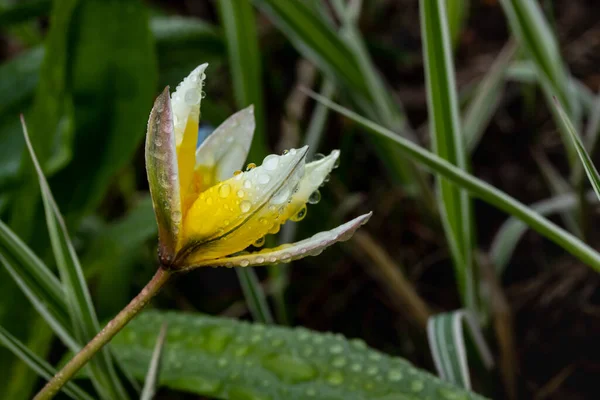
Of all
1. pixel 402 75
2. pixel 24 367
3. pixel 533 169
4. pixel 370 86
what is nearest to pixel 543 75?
pixel 370 86

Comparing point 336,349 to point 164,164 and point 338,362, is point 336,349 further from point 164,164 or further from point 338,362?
point 164,164

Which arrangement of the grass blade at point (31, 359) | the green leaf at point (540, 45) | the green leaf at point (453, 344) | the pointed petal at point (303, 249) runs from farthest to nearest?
the green leaf at point (540, 45) < the green leaf at point (453, 344) < the grass blade at point (31, 359) < the pointed petal at point (303, 249)

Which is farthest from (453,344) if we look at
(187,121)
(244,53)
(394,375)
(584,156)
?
(244,53)

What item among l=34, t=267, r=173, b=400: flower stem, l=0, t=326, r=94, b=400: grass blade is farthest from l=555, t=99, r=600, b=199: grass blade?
l=0, t=326, r=94, b=400: grass blade

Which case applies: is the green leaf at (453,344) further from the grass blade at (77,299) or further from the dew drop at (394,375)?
the grass blade at (77,299)

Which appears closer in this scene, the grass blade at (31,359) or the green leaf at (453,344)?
the grass blade at (31,359)

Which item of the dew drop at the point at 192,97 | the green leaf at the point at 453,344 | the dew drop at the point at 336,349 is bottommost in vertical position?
the green leaf at the point at 453,344

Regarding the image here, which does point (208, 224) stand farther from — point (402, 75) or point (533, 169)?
point (402, 75)

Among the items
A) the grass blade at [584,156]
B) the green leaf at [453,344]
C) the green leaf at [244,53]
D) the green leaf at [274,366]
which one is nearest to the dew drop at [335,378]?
the green leaf at [274,366]
